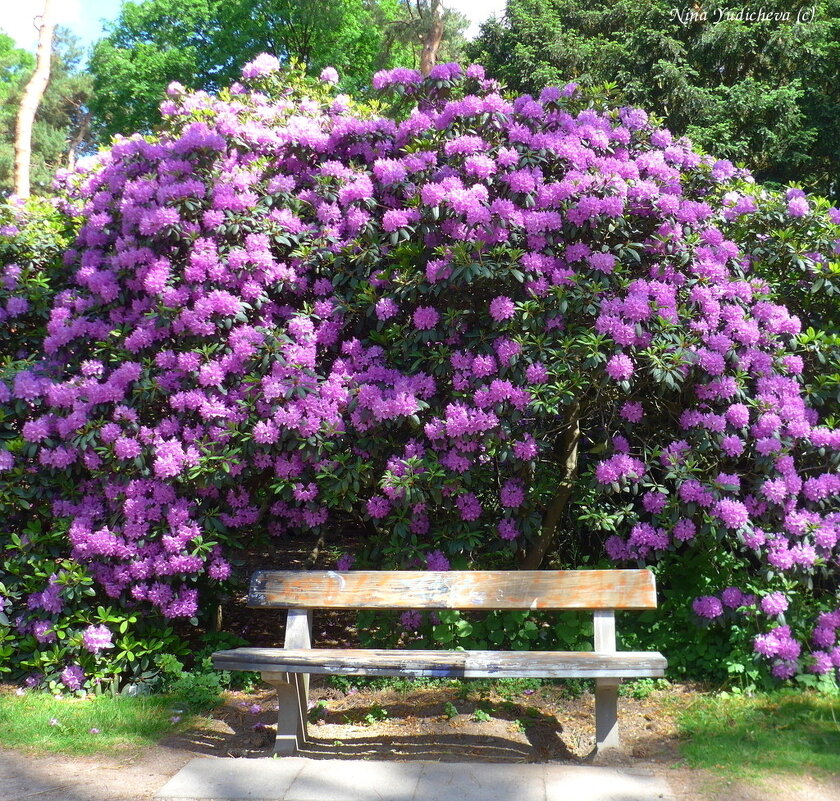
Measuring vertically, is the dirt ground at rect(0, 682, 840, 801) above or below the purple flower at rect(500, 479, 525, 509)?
below

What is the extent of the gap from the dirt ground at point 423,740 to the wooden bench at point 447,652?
0.28 metres

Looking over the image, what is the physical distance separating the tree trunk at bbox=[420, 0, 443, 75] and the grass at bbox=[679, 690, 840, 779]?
12.8 meters

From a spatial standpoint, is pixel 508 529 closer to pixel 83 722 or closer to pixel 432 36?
pixel 83 722

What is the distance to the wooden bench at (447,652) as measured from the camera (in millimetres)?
3090

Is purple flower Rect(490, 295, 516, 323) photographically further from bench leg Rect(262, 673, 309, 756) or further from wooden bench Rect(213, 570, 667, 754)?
bench leg Rect(262, 673, 309, 756)

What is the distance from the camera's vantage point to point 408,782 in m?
2.96

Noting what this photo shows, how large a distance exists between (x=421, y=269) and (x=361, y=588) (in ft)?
5.20

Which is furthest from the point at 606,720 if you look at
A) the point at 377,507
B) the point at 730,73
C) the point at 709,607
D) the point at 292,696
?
the point at 730,73

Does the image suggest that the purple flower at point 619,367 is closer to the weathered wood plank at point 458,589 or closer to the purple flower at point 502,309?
the purple flower at point 502,309

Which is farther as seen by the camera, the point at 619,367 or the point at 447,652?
the point at 619,367

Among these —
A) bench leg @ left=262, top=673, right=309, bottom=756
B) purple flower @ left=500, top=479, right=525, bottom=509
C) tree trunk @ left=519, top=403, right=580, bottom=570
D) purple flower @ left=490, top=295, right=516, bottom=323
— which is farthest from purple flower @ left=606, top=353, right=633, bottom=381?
bench leg @ left=262, top=673, right=309, bottom=756

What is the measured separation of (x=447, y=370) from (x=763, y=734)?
6.79 ft

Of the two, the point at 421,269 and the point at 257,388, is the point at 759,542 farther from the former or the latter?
the point at 257,388

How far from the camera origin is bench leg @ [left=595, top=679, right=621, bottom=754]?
3277 millimetres
